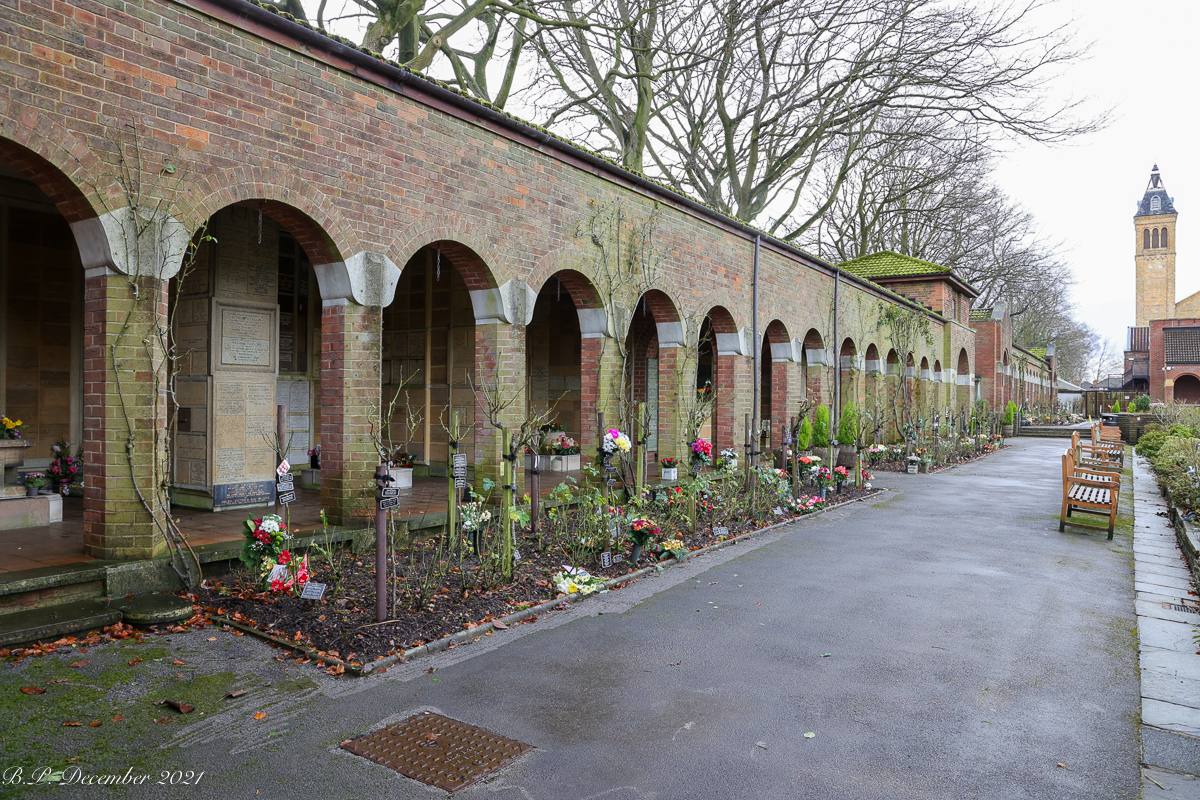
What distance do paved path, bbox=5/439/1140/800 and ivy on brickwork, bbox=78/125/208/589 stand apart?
49.8 inches

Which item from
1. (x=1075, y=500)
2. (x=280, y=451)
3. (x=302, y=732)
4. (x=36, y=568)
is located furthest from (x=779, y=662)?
(x=1075, y=500)

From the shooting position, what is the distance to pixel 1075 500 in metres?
9.62

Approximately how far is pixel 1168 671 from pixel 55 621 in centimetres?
680

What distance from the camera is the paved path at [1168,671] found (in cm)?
330

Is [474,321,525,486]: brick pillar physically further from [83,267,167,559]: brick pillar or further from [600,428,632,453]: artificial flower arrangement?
[83,267,167,559]: brick pillar

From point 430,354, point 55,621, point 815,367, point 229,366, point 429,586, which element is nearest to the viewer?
point 55,621

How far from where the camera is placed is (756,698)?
403cm

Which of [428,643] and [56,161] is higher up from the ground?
[56,161]

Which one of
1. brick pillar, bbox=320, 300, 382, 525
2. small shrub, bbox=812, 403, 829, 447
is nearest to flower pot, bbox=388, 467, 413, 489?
brick pillar, bbox=320, 300, 382, 525

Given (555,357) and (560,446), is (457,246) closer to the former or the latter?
(560,446)

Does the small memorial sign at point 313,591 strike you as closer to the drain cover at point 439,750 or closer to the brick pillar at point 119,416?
the brick pillar at point 119,416

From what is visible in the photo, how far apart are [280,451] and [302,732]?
237 cm

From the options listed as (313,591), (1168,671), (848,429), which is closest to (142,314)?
(313,591)

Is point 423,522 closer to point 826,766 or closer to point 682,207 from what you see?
point 826,766
